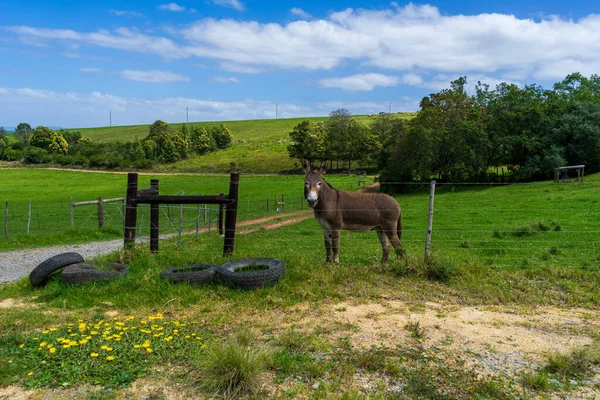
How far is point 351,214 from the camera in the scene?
29.0 ft

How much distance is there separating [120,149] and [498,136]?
88.5m

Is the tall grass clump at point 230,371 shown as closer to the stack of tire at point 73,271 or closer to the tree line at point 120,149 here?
the stack of tire at point 73,271

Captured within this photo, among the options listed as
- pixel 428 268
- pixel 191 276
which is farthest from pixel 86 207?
pixel 428 268

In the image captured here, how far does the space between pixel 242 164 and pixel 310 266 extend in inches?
2917

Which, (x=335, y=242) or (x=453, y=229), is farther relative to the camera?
(x=453, y=229)

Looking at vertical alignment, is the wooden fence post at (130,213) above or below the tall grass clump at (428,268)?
above

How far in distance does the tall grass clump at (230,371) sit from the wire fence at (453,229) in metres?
5.04

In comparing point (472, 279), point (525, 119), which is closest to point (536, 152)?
point (525, 119)

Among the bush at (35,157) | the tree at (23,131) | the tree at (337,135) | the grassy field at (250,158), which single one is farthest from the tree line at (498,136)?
the tree at (23,131)

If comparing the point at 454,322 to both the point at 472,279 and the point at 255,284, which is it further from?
the point at 255,284

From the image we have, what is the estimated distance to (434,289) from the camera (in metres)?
6.96

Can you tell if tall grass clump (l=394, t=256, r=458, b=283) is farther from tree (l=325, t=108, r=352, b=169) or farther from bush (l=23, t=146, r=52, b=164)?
bush (l=23, t=146, r=52, b=164)

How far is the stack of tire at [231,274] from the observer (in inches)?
265

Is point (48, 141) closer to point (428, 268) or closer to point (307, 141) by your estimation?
point (307, 141)
